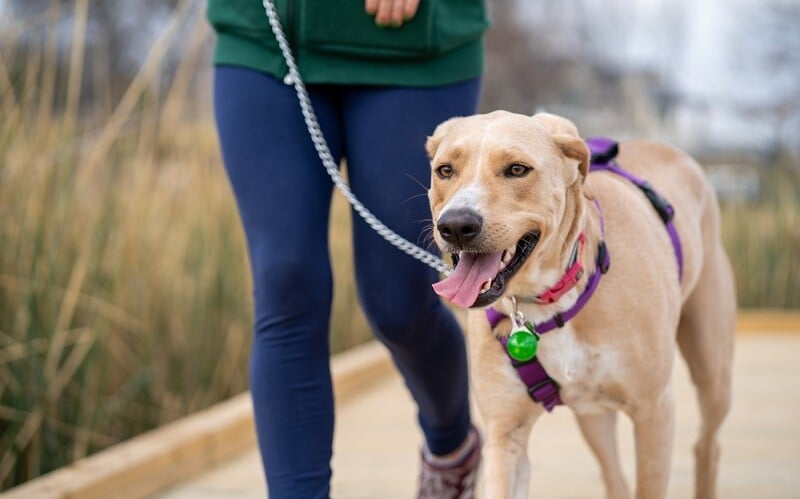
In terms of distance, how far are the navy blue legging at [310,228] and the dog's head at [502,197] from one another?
363 millimetres

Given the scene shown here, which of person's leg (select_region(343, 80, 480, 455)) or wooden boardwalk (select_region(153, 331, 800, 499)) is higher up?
person's leg (select_region(343, 80, 480, 455))

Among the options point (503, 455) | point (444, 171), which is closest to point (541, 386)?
point (503, 455)

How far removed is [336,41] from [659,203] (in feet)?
3.44

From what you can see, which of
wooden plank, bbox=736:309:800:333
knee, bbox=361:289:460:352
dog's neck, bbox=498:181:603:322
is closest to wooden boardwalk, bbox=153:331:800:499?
knee, bbox=361:289:460:352

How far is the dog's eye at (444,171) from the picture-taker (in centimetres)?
257

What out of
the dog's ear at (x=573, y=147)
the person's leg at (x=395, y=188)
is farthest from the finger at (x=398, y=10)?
the dog's ear at (x=573, y=147)

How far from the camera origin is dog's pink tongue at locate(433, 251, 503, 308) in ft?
7.80

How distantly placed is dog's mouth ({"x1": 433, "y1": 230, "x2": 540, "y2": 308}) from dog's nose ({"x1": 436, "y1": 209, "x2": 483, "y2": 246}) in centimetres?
8

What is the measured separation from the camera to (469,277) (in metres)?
2.41

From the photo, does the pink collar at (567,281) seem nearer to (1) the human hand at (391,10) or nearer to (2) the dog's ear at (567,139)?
(2) the dog's ear at (567,139)

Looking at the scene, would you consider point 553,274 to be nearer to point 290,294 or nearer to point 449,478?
point 290,294

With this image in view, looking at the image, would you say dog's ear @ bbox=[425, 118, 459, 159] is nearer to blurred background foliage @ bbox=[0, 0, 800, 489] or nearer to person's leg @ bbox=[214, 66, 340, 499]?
person's leg @ bbox=[214, 66, 340, 499]

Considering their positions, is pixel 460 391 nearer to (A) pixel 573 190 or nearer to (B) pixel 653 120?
(A) pixel 573 190

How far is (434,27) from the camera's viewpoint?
3.03 m
